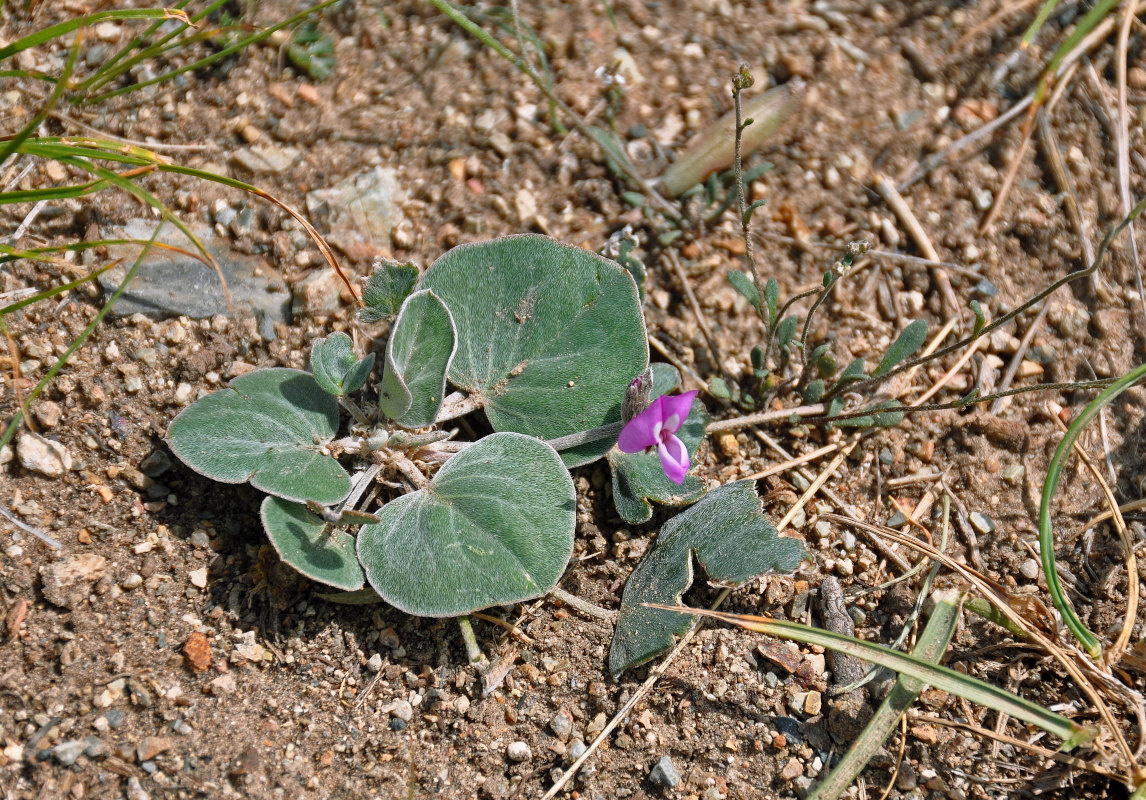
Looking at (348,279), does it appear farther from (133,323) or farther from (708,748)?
(708,748)

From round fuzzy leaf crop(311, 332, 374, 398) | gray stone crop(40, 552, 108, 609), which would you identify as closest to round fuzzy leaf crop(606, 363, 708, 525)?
round fuzzy leaf crop(311, 332, 374, 398)

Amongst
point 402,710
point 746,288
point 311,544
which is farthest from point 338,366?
point 746,288

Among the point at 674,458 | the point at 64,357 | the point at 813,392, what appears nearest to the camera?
the point at 64,357

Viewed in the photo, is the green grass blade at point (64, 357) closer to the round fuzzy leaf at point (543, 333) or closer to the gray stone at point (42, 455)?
the gray stone at point (42, 455)

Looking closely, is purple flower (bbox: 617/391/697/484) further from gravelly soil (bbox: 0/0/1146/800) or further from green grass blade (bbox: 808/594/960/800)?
green grass blade (bbox: 808/594/960/800)

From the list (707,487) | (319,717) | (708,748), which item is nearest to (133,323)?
(319,717)

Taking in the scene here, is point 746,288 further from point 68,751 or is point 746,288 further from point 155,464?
point 68,751

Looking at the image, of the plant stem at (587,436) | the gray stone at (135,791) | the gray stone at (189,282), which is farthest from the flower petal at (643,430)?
the gray stone at (135,791)
